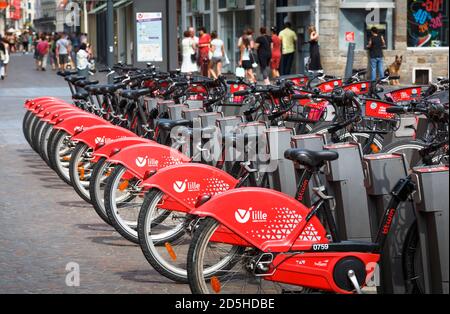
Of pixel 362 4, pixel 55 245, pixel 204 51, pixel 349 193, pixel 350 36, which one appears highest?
pixel 362 4

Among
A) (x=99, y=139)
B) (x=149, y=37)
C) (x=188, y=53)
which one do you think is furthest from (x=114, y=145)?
(x=188, y=53)

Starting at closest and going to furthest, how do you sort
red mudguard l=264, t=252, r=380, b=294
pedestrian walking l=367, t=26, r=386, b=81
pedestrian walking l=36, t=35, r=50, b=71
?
red mudguard l=264, t=252, r=380, b=294 → pedestrian walking l=367, t=26, r=386, b=81 → pedestrian walking l=36, t=35, r=50, b=71

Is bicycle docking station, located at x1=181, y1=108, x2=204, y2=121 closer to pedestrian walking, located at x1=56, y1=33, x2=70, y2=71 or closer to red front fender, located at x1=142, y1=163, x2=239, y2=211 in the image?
red front fender, located at x1=142, y1=163, x2=239, y2=211

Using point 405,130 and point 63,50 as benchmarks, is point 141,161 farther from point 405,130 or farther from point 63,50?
point 63,50

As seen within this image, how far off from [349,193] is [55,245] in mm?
2738

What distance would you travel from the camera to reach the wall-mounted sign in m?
20.5

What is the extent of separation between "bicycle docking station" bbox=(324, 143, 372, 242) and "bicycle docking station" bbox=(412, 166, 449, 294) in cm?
108

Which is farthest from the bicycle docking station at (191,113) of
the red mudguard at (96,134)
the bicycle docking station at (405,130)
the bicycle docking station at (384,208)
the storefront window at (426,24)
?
the storefront window at (426,24)

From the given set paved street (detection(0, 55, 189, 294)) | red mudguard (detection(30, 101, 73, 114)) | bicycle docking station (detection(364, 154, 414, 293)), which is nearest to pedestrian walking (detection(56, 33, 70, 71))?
red mudguard (detection(30, 101, 73, 114))

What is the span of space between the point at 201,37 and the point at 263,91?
24397 millimetres

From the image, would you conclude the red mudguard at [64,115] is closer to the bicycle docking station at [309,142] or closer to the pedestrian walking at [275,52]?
the bicycle docking station at [309,142]

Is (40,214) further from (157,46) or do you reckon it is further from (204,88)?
(157,46)

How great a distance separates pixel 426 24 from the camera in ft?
108
